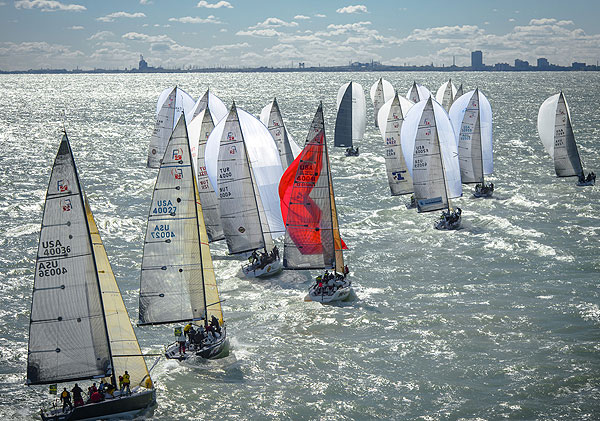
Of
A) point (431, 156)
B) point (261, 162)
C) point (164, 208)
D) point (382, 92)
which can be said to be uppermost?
point (382, 92)

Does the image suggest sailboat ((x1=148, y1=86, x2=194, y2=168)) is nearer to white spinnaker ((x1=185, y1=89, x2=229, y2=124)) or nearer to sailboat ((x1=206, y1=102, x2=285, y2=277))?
white spinnaker ((x1=185, y1=89, x2=229, y2=124))

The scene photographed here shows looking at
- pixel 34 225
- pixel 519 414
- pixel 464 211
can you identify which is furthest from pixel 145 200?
pixel 519 414

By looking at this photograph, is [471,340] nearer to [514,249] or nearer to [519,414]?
[519,414]

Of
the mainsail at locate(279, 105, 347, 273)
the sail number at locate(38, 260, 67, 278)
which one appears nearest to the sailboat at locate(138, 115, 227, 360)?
the sail number at locate(38, 260, 67, 278)

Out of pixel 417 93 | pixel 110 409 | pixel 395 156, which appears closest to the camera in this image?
pixel 110 409

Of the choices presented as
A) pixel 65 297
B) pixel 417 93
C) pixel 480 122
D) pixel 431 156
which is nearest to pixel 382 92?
pixel 417 93

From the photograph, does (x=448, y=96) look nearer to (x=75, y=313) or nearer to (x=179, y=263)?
(x=179, y=263)
